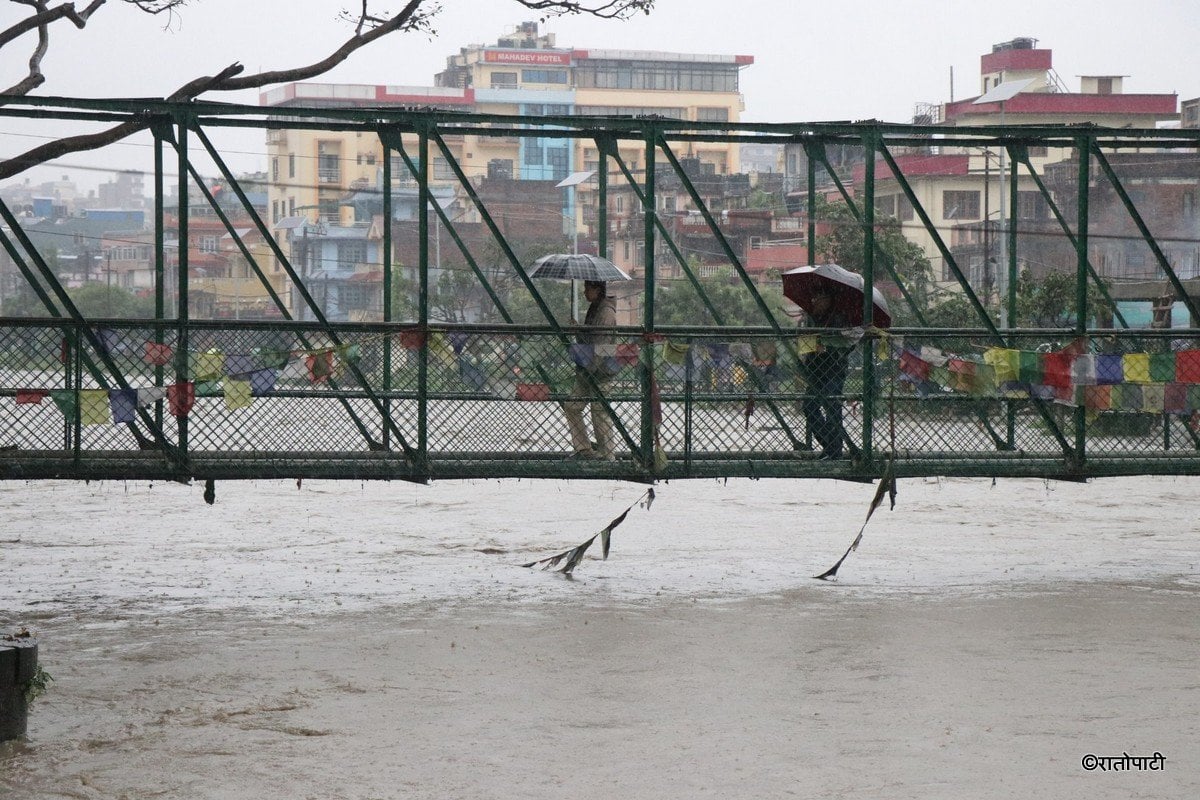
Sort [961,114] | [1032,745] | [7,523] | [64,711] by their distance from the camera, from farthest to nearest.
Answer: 1. [961,114]
2. [7,523]
3. [64,711]
4. [1032,745]

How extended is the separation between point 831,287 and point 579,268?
2.21 metres

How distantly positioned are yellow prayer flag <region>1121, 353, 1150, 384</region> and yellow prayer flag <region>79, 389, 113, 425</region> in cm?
681

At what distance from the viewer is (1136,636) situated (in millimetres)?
10539

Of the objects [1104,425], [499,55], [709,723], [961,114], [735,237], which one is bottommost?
[709,723]

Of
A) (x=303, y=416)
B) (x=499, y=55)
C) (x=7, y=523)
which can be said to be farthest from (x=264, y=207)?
(x=303, y=416)

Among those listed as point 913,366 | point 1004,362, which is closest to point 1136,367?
point 1004,362

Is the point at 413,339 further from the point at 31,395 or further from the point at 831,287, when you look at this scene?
the point at 831,287

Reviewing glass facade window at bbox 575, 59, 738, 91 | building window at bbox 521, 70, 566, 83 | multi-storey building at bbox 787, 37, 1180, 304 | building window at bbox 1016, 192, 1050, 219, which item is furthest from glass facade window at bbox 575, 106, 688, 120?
building window at bbox 1016, 192, 1050, 219

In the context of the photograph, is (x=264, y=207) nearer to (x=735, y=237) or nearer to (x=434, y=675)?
(x=735, y=237)

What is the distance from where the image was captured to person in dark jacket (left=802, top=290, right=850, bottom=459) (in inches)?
441

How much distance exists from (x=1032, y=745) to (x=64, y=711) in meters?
4.81

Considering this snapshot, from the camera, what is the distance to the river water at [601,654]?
728 cm

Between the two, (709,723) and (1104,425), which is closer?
(709,723)

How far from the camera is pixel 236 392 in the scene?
10430 millimetres
